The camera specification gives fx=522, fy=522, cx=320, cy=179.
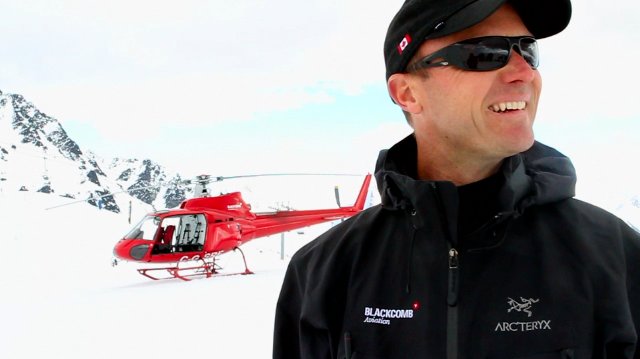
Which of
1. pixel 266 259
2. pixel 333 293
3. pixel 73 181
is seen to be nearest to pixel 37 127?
pixel 73 181

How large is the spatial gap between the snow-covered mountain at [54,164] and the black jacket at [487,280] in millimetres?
125620

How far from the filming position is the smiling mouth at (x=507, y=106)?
143cm

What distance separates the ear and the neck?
14cm

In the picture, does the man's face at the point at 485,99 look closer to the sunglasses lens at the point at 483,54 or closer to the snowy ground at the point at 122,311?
the sunglasses lens at the point at 483,54

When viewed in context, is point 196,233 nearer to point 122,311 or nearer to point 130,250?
point 130,250

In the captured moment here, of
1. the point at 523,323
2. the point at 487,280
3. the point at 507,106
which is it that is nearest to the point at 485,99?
the point at 507,106

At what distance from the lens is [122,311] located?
6.59m

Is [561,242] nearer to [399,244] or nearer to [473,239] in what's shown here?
[473,239]

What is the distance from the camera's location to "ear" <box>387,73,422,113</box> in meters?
1.64

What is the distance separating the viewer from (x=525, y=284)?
4.59 feet

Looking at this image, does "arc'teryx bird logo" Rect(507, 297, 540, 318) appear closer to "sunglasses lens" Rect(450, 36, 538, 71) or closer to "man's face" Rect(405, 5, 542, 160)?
"man's face" Rect(405, 5, 542, 160)

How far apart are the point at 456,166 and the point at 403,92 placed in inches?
11.5

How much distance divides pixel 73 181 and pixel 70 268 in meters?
156

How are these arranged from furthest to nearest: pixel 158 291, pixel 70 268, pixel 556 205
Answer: pixel 70 268 → pixel 158 291 → pixel 556 205
